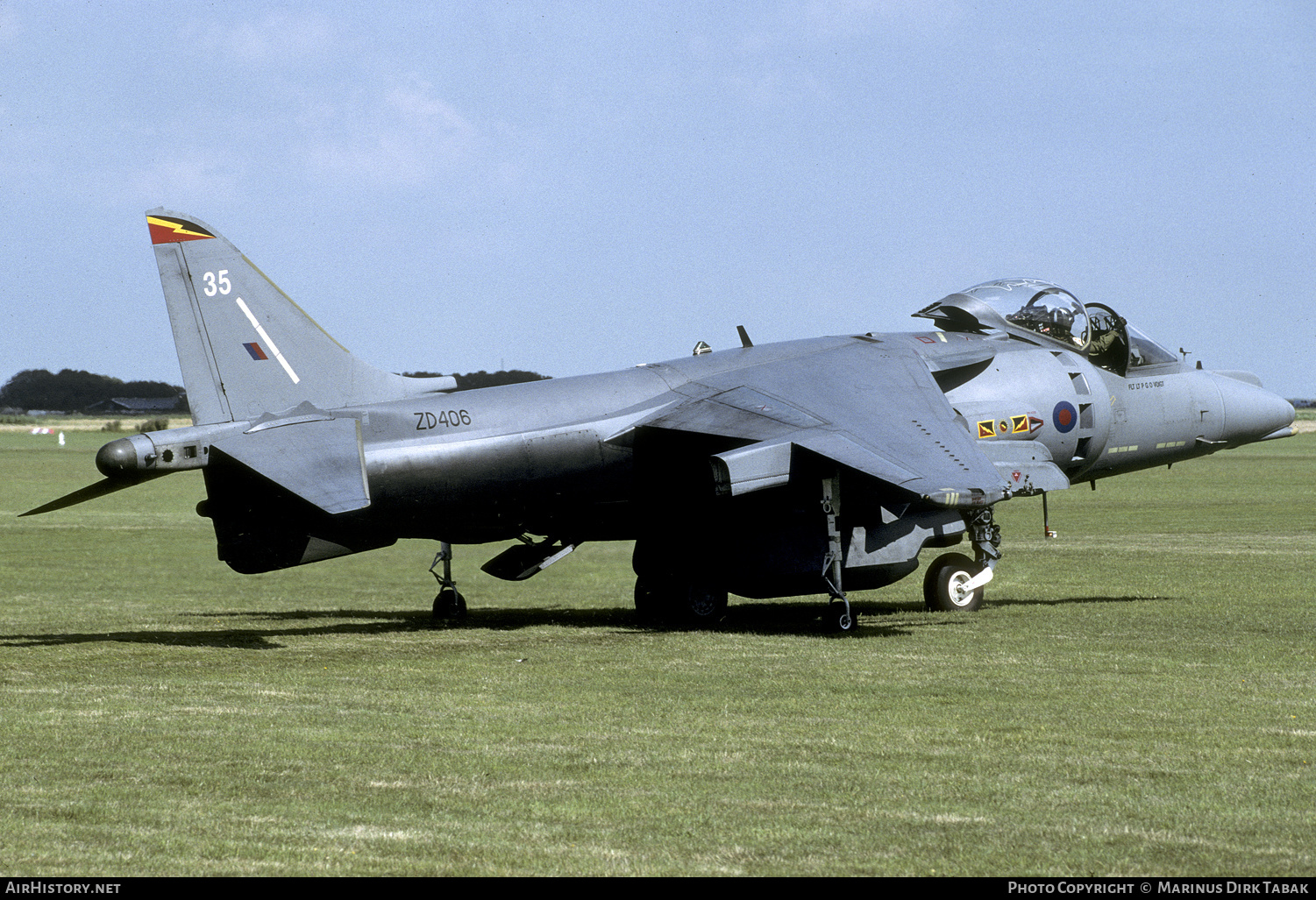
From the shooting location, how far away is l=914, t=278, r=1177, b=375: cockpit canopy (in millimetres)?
20156

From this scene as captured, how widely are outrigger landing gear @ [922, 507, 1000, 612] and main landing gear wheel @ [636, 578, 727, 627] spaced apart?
2.93 meters

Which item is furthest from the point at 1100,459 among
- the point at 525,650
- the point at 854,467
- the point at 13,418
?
the point at 13,418

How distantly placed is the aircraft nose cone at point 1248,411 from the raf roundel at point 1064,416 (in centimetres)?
357

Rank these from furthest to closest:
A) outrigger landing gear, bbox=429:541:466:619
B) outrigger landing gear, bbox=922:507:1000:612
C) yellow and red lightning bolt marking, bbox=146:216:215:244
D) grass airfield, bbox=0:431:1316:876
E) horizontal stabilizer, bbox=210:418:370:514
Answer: outrigger landing gear, bbox=429:541:466:619, outrigger landing gear, bbox=922:507:1000:612, yellow and red lightning bolt marking, bbox=146:216:215:244, horizontal stabilizer, bbox=210:418:370:514, grass airfield, bbox=0:431:1316:876

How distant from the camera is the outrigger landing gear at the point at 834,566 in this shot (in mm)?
16047

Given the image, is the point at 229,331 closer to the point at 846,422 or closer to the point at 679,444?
the point at 679,444

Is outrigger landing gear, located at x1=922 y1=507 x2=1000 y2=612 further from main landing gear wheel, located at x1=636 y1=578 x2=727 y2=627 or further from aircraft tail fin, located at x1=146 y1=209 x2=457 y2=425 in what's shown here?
aircraft tail fin, located at x1=146 y1=209 x2=457 y2=425

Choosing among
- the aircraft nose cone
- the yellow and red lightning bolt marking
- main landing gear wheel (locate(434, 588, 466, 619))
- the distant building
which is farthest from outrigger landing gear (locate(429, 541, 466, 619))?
the distant building

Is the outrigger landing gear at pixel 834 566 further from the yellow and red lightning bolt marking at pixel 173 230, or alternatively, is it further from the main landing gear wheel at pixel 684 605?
the yellow and red lightning bolt marking at pixel 173 230

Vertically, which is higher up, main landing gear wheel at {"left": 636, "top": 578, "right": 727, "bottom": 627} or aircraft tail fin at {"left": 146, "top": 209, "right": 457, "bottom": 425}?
aircraft tail fin at {"left": 146, "top": 209, "right": 457, "bottom": 425}

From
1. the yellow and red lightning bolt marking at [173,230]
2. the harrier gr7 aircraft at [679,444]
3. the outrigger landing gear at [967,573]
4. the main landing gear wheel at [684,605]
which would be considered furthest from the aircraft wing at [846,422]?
the yellow and red lightning bolt marking at [173,230]

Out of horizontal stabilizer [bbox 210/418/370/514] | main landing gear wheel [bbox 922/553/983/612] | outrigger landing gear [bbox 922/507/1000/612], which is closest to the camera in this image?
horizontal stabilizer [bbox 210/418/370/514]

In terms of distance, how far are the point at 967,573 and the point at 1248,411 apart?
6.20 meters

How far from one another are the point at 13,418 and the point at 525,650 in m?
142
